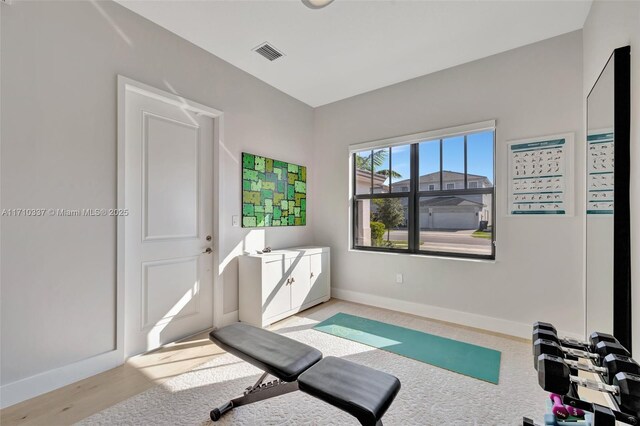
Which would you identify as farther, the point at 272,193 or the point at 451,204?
the point at 272,193

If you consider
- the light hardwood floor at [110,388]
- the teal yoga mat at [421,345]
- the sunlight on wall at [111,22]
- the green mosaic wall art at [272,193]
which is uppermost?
the sunlight on wall at [111,22]

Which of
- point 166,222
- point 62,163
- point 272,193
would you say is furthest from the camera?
point 272,193

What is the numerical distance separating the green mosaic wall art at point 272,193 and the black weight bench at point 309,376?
171 centimetres

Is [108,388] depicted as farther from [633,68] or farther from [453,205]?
[633,68]

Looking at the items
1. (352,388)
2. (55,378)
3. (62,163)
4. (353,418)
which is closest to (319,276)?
(353,418)

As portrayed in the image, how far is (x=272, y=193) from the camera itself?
12.1 feet

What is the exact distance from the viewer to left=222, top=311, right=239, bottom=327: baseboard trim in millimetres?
3096

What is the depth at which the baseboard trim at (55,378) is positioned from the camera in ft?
5.90

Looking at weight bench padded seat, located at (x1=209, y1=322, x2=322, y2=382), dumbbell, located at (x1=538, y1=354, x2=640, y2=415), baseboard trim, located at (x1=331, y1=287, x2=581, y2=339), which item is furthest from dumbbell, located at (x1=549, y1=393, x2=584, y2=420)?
baseboard trim, located at (x1=331, y1=287, x2=581, y2=339)

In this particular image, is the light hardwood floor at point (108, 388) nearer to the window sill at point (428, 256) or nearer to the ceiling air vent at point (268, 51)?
the window sill at point (428, 256)

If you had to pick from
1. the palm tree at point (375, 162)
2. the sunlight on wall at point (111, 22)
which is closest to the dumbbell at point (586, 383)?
the palm tree at point (375, 162)

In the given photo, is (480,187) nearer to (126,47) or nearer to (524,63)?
(524,63)

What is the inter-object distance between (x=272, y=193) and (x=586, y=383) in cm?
327

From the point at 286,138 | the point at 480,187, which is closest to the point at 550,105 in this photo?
the point at 480,187
